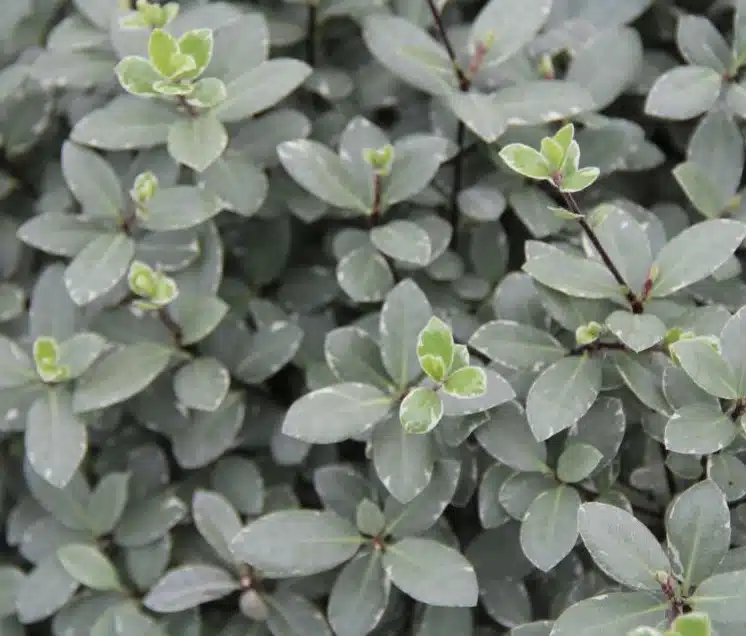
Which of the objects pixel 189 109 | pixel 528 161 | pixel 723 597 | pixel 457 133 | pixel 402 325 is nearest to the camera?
pixel 723 597

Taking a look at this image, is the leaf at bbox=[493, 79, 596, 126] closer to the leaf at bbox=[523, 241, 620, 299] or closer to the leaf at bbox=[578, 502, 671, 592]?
the leaf at bbox=[523, 241, 620, 299]

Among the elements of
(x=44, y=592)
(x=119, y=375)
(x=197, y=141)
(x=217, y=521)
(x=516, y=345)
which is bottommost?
(x=44, y=592)

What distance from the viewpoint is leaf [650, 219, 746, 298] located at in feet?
3.12

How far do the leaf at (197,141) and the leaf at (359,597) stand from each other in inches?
18.6

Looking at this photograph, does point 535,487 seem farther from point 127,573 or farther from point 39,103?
point 39,103

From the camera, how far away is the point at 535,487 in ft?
3.16

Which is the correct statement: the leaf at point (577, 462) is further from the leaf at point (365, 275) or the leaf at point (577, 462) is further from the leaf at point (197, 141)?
the leaf at point (197, 141)

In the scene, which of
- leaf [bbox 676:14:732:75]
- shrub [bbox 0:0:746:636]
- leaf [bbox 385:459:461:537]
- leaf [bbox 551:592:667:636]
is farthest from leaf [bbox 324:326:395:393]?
leaf [bbox 676:14:732:75]

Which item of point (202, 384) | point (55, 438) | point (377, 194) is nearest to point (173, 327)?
point (202, 384)

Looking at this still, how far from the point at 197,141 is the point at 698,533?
0.68 meters

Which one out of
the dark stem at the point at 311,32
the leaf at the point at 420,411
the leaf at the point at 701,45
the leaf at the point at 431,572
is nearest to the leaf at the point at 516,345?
the leaf at the point at 420,411

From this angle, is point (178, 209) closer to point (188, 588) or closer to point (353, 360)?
point (353, 360)

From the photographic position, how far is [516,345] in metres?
1.00

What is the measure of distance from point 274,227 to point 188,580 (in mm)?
487
